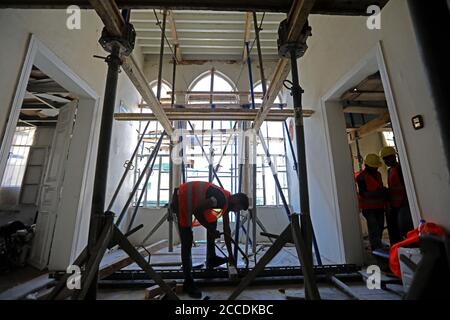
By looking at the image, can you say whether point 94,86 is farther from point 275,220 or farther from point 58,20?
point 275,220

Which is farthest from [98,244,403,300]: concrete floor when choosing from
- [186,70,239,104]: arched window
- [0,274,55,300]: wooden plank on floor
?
[186,70,239,104]: arched window

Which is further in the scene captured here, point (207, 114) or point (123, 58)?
point (207, 114)

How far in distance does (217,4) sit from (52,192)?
3072 millimetres

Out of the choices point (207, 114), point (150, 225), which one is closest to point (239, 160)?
point (207, 114)

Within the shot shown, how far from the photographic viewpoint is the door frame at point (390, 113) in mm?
1573

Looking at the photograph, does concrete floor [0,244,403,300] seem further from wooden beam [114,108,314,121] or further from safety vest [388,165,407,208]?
wooden beam [114,108,314,121]

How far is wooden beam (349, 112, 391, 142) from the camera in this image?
2.87 metres

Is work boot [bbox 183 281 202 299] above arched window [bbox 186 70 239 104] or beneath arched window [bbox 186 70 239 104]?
beneath

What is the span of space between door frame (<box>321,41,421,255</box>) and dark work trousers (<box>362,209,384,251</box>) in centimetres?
24

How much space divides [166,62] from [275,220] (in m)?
4.77

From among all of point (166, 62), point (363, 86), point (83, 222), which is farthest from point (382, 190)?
point (166, 62)

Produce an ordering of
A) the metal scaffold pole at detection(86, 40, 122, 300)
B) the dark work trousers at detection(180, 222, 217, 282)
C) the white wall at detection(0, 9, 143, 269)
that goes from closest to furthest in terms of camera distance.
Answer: the metal scaffold pole at detection(86, 40, 122, 300) < the white wall at detection(0, 9, 143, 269) < the dark work trousers at detection(180, 222, 217, 282)

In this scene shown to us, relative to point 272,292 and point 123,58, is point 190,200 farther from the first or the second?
point 123,58

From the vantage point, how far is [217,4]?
3.85 ft
